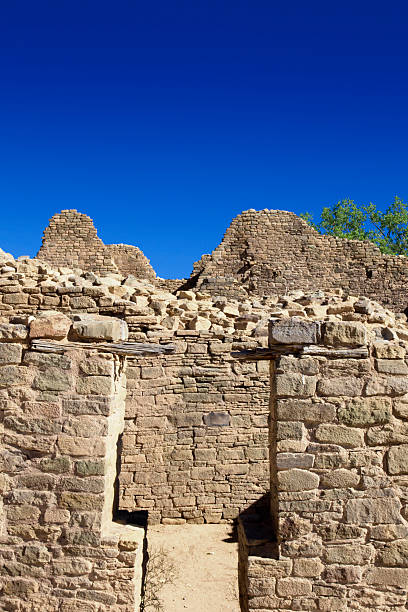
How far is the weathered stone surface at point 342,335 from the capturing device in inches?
143

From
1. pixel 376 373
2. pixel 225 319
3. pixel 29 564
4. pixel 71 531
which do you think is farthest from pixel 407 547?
pixel 225 319

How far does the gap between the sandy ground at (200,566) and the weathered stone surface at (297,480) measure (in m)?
3.10

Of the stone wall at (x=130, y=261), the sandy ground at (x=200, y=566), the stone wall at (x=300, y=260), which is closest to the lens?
the sandy ground at (x=200, y=566)

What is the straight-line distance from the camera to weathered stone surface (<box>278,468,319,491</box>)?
11.5 feet

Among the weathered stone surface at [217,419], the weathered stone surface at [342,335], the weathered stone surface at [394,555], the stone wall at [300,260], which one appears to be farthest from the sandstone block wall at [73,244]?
the weathered stone surface at [394,555]

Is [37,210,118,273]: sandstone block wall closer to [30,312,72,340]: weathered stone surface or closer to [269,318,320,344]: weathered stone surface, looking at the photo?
[30,312,72,340]: weathered stone surface

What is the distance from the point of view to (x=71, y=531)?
Result: 353cm

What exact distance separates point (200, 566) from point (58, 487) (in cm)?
402

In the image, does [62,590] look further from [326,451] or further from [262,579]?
[326,451]

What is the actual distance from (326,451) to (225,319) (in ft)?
15.8

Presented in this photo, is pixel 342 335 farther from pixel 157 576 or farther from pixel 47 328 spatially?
pixel 157 576

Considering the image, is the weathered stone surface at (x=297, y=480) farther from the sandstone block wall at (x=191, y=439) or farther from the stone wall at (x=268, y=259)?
the stone wall at (x=268, y=259)

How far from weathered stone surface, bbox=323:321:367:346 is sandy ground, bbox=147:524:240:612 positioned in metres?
3.88

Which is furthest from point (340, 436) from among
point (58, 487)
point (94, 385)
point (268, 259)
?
point (268, 259)
